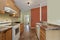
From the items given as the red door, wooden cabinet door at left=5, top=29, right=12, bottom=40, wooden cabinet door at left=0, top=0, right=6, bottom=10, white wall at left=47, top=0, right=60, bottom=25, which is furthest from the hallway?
the red door

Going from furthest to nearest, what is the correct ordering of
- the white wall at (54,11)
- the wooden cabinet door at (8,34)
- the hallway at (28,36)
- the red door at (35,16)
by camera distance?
1. the red door at (35,16)
2. the hallway at (28,36)
3. the wooden cabinet door at (8,34)
4. the white wall at (54,11)

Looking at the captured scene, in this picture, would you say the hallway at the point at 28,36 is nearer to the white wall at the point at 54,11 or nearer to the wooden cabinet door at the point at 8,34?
the wooden cabinet door at the point at 8,34

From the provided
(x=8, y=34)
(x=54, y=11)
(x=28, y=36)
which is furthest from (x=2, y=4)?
(x=28, y=36)

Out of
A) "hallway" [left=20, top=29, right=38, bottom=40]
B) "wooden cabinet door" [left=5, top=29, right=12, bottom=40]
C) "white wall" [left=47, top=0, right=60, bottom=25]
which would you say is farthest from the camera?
"hallway" [left=20, top=29, right=38, bottom=40]

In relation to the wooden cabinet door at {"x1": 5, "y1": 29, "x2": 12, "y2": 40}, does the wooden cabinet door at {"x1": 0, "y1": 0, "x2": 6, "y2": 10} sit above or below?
A: above

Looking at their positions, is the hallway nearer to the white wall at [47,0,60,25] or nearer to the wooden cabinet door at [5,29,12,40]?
the wooden cabinet door at [5,29,12,40]

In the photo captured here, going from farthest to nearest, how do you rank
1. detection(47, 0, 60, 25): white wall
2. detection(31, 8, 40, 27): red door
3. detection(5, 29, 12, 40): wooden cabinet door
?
detection(31, 8, 40, 27): red door
detection(5, 29, 12, 40): wooden cabinet door
detection(47, 0, 60, 25): white wall

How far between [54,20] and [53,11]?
0.27 m

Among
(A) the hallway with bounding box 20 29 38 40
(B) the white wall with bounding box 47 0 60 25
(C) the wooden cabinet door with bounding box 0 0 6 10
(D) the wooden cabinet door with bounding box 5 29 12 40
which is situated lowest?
(A) the hallway with bounding box 20 29 38 40

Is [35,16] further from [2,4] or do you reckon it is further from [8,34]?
[8,34]

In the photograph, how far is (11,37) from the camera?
164 inches

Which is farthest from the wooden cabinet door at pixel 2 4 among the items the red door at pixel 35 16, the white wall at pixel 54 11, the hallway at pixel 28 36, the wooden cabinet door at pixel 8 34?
the red door at pixel 35 16

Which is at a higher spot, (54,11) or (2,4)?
(2,4)

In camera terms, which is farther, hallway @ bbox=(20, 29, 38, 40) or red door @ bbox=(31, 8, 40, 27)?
red door @ bbox=(31, 8, 40, 27)
